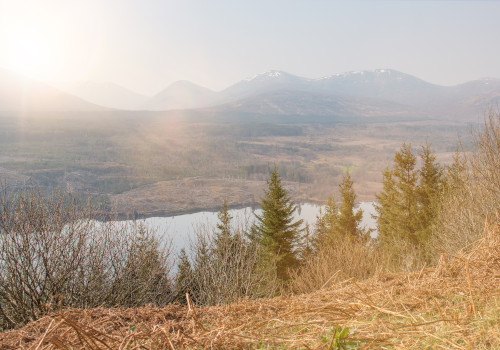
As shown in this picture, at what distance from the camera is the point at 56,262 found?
33.6 feet

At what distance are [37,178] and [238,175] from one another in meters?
98.5

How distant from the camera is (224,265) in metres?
12.8

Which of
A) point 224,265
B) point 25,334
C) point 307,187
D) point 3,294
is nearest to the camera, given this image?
point 25,334

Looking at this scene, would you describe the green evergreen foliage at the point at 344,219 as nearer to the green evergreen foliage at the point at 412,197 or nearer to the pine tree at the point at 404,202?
the pine tree at the point at 404,202

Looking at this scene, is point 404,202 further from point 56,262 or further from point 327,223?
point 56,262

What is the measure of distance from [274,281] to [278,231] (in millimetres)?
13839

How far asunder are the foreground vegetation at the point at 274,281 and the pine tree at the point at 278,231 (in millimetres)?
92

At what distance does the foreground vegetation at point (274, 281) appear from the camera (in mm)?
1905

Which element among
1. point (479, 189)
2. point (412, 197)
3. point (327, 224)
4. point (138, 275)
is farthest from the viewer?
point (327, 224)

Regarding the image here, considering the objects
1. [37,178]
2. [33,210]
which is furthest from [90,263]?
[37,178]

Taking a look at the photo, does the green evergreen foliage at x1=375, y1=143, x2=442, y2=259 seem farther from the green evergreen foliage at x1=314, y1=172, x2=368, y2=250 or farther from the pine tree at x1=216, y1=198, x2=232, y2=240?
the pine tree at x1=216, y1=198, x2=232, y2=240

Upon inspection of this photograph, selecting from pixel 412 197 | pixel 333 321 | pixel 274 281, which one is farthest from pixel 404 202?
pixel 333 321

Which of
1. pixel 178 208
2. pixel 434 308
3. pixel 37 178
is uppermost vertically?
pixel 434 308

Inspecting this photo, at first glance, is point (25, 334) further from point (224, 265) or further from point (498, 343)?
point (224, 265)
